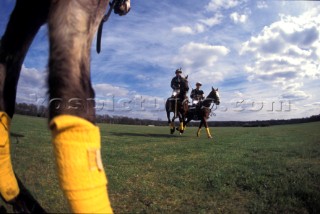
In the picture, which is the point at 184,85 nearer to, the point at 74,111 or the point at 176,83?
the point at 176,83

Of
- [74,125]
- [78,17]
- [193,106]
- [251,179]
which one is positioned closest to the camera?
[74,125]

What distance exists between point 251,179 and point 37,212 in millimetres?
→ 2744

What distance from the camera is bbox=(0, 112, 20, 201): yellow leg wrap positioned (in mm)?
1781

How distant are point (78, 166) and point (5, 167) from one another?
35.9 inches

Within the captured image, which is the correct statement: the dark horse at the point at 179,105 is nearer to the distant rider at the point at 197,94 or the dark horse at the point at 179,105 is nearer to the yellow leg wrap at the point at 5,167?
the distant rider at the point at 197,94

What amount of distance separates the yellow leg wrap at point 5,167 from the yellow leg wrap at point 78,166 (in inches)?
31.8

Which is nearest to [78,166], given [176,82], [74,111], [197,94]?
[74,111]

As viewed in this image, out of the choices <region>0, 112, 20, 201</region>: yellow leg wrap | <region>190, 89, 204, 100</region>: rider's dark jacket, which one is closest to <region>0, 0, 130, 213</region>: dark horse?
<region>0, 112, 20, 201</region>: yellow leg wrap

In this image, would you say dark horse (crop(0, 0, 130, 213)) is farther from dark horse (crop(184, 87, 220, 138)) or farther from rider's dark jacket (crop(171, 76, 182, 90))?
rider's dark jacket (crop(171, 76, 182, 90))

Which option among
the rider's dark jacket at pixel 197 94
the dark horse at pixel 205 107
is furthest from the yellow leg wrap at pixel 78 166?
the rider's dark jacket at pixel 197 94

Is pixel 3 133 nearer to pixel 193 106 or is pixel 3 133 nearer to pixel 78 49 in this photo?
pixel 78 49

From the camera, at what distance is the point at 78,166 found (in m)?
1.13

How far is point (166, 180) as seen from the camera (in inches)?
156

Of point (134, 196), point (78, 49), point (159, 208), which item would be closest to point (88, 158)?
point (78, 49)
